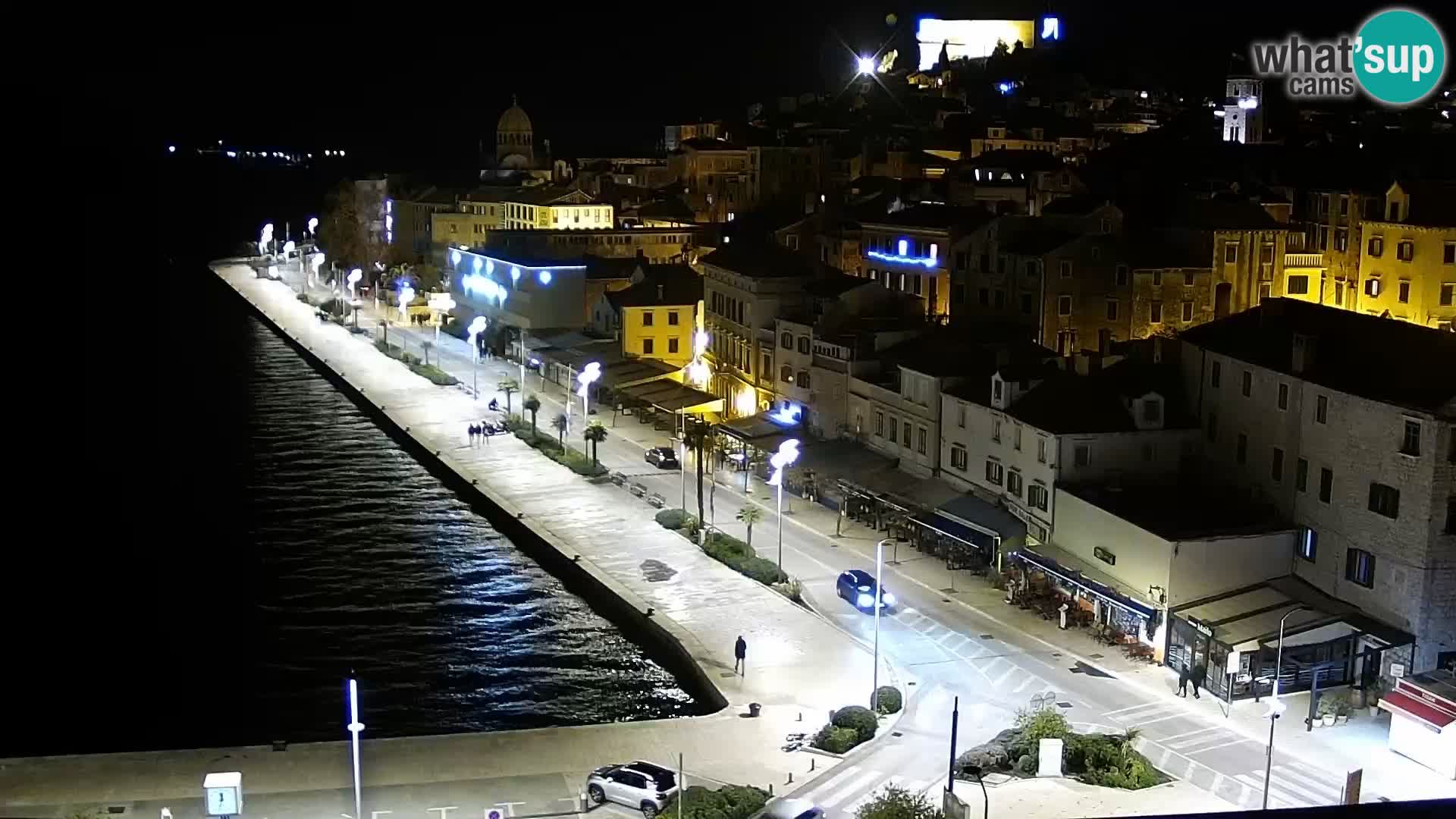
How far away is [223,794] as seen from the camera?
2544cm

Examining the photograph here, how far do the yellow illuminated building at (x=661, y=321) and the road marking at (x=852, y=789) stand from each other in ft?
147

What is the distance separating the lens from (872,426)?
51000 millimetres

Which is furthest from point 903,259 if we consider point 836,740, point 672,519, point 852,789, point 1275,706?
point 852,789

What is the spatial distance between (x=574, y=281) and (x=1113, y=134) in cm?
3653

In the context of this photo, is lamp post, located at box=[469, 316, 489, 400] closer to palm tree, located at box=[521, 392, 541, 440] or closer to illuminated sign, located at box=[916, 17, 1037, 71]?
palm tree, located at box=[521, 392, 541, 440]

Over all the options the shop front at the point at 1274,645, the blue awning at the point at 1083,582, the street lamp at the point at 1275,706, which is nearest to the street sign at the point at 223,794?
the street lamp at the point at 1275,706

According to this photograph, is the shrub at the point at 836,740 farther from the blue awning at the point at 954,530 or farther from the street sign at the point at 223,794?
the blue awning at the point at 954,530

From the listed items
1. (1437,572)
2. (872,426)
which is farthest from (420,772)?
(872,426)

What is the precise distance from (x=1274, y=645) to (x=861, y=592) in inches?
389

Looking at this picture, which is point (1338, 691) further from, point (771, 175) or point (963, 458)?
point (771, 175)

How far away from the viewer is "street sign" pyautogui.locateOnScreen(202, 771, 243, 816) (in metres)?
25.4

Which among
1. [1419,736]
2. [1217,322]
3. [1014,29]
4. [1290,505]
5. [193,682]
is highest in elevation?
[1014,29]

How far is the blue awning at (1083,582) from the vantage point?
35406mm

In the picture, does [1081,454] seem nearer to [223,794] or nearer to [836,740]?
[836,740]
